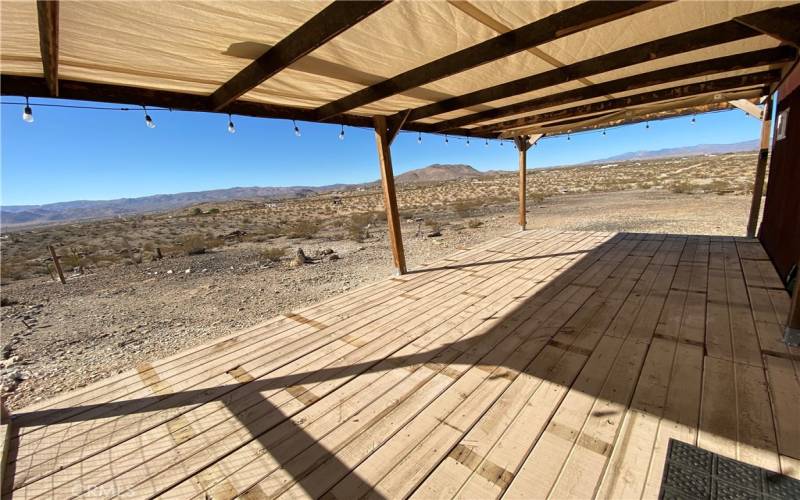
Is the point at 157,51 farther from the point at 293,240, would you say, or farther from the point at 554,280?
the point at 293,240

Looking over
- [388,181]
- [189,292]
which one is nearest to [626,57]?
[388,181]

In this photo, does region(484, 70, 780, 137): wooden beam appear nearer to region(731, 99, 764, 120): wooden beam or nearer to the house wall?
the house wall

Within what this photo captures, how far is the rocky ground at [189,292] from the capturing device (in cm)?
411

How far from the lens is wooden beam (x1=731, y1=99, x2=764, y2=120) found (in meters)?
5.18

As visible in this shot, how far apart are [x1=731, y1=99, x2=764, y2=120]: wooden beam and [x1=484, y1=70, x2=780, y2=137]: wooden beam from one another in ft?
4.27

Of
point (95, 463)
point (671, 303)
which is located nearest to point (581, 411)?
point (671, 303)

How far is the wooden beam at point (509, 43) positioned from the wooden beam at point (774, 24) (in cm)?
137

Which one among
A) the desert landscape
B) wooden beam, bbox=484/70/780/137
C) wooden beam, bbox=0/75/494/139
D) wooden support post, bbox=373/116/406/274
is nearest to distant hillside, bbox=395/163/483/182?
the desert landscape

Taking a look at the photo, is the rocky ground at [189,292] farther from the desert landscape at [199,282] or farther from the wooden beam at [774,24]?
the wooden beam at [774,24]

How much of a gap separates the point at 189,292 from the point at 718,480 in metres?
8.06

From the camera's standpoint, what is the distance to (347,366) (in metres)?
2.64

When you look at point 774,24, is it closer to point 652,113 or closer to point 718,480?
point 718,480

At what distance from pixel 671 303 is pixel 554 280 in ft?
4.08

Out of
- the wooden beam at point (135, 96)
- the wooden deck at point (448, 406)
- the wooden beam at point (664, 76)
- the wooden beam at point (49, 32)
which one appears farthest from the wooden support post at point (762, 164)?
the wooden beam at point (49, 32)
